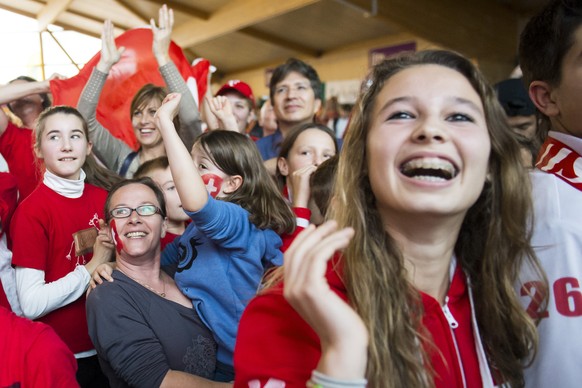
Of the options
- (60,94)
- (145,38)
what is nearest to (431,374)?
(60,94)

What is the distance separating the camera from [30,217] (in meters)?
1.91

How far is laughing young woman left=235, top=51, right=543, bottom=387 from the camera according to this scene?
0.88 metres

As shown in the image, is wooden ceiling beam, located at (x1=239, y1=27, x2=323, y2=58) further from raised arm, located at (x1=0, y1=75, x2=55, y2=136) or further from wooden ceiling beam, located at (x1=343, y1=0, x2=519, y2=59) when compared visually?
raised arm, located at (x1=0, y1=75, x2=55, y2=136)

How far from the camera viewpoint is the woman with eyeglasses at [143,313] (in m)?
1.54

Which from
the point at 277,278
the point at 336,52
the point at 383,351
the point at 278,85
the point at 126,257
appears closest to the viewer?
the point at 383,351

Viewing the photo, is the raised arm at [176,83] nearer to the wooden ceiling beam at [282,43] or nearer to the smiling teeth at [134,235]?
the smiling teeth at [134,235]

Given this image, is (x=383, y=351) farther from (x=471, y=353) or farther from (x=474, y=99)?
(x=474, y=99)

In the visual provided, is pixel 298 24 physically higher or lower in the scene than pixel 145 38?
higher

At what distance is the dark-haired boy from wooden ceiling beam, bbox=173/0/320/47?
6.33 metres

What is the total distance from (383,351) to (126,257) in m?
1.13

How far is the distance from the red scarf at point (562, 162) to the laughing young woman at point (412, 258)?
98mm

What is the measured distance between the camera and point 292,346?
932 millimetres

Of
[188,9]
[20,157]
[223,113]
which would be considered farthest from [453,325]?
[188,9]

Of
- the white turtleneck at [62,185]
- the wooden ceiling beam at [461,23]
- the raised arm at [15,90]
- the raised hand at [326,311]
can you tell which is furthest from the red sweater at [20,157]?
the wooden ceiling beam at [461,23]
